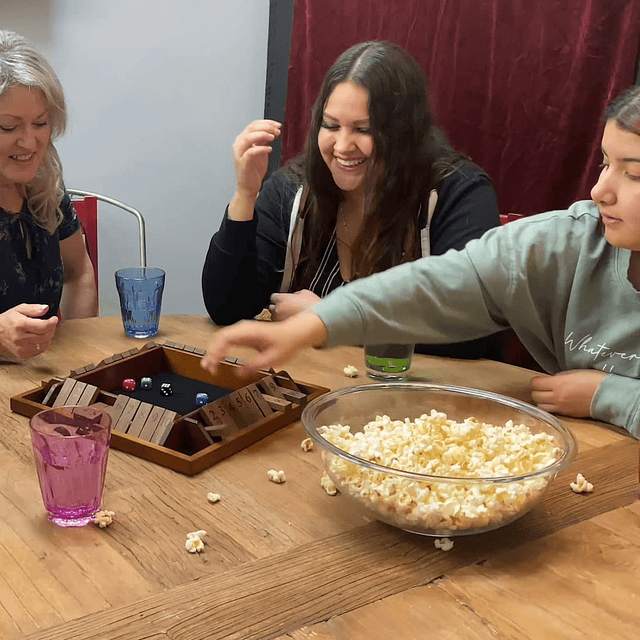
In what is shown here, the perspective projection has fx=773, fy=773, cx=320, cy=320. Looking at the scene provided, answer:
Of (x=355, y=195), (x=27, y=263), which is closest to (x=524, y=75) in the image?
(x=355, y=195)

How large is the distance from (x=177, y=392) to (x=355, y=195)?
0.83 meters

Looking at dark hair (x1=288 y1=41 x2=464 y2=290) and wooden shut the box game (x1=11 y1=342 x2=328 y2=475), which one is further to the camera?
dark hair (x1=288 y1=41 x2=464 y2=290)

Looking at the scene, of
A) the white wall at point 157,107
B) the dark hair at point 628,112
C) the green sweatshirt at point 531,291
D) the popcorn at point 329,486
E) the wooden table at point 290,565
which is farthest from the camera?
the white wall at point 157,107

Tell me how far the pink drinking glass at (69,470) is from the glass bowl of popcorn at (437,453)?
25cm

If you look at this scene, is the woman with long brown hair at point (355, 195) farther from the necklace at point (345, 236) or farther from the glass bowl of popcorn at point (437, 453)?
the glass bowl of popcorn at point (437, 453)

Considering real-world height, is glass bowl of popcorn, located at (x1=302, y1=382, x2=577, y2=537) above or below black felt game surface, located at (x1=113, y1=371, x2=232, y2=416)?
Result: above

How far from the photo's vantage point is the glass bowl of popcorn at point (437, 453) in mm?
822

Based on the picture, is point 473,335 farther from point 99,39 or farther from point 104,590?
point 99,39

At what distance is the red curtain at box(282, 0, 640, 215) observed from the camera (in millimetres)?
2213

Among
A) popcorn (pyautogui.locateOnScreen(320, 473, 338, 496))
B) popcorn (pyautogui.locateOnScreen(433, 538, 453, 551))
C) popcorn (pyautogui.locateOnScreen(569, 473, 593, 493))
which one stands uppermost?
popcorn (pyautogui.locateOnScreen(433, 538, 453, 551))

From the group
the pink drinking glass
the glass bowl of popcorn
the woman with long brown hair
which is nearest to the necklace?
the woman with long brown hair

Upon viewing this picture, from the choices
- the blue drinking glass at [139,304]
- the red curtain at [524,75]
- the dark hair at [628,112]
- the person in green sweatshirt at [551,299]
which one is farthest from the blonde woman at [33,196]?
the red curtain at [524,75]

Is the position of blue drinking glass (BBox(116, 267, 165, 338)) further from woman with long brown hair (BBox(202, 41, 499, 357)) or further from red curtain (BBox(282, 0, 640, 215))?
red curtain (BBox(282, 0, 640, 215))

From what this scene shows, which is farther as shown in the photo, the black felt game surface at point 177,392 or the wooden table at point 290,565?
the black felt game surface at point 177,392
